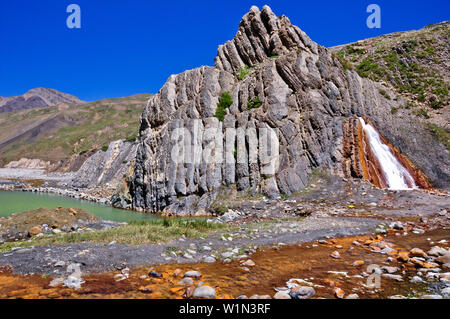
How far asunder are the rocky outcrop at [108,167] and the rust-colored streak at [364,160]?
38036mm

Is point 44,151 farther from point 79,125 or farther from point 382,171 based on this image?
point 382,171

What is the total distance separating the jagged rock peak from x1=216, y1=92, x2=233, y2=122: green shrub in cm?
531

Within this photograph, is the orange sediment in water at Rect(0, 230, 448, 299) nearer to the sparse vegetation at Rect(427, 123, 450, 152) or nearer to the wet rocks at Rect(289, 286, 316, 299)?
the wet rocks at Rect(289, 286, 316, 299)

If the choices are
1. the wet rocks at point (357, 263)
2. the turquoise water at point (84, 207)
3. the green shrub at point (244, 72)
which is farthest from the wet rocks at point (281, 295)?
the green shrub at point (244, 72)

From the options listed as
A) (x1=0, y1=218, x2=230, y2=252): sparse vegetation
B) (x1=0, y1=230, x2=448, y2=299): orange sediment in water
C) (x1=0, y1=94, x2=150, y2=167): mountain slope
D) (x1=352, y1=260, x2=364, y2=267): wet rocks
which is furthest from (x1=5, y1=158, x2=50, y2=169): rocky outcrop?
(x1=352, y1=260, x2=364, y2=267): wet rocks

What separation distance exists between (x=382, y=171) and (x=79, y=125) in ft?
557

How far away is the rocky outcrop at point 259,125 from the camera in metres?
28.9

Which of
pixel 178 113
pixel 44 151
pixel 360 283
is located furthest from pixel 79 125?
pixel 360 283

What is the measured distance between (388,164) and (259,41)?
70.8 ft

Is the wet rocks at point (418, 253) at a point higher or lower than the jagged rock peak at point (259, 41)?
lower

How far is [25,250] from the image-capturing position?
10.9 metres

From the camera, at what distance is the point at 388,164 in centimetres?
2911

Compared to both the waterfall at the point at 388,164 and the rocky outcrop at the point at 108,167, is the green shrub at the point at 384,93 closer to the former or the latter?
the waterfall at the point at 388,164

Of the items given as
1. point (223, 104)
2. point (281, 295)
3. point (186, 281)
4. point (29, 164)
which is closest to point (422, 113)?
point (223, 104)
